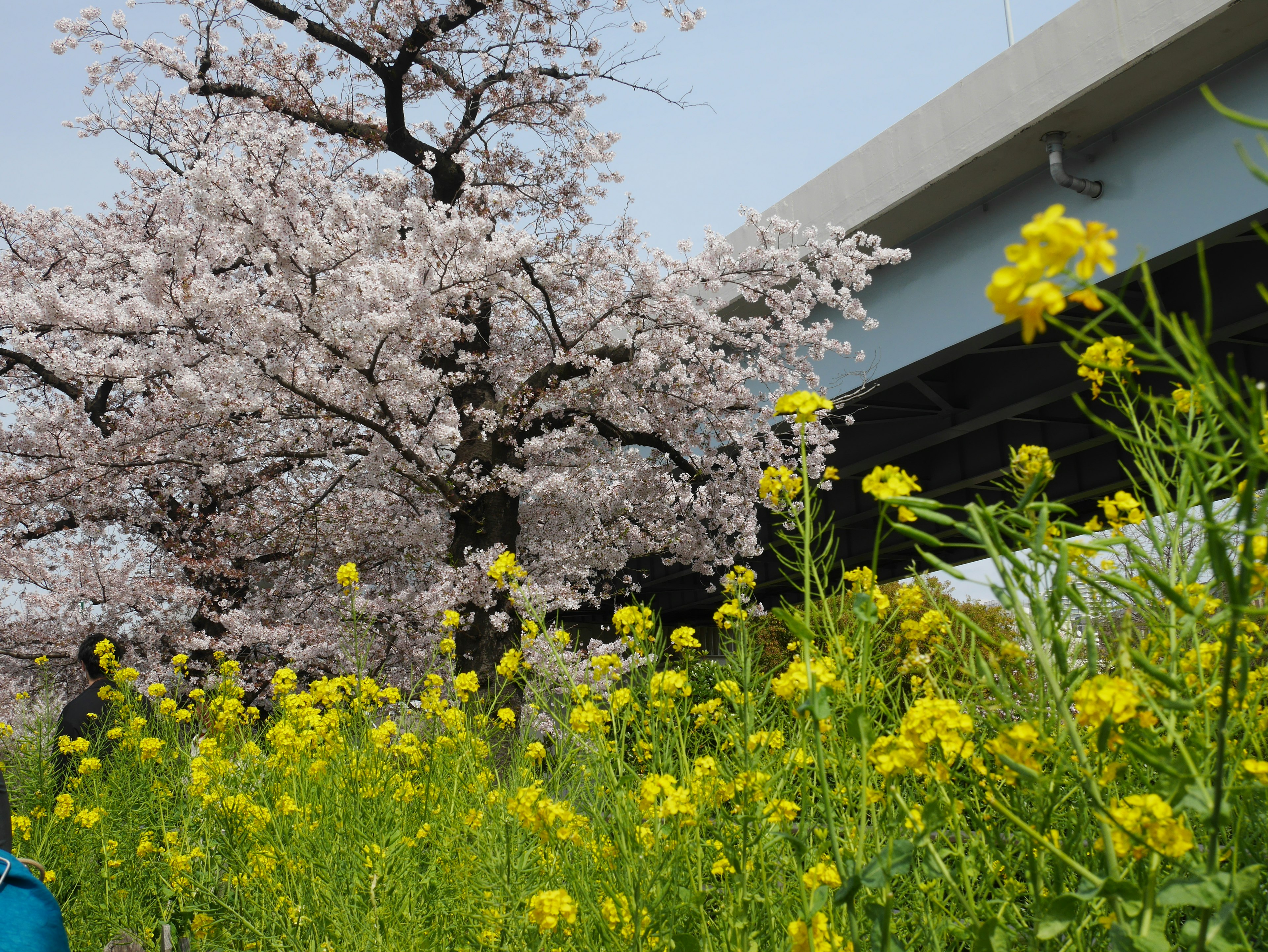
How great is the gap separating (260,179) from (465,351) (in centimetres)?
288

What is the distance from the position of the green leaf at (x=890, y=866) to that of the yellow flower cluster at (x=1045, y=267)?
32.9 inches

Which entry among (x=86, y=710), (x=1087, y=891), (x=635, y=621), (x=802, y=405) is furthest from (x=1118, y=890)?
(x=86, y=710)

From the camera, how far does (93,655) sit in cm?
675

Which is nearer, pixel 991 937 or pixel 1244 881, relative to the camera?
pixel 1244 881

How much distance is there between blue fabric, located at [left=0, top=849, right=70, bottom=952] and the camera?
2.41m

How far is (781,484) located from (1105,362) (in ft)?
2.69

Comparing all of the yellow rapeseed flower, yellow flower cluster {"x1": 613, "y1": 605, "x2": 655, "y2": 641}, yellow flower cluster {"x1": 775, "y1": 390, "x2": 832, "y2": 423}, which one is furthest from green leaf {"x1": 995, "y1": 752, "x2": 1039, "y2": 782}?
yellow flower cluster {"x1": 613, "y1": 605, "x2": 655, "y2": 641}

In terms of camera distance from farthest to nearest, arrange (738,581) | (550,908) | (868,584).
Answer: (738,581) → (868,584) → (550,908)

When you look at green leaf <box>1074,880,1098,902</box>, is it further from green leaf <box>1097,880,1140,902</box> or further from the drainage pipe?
the drainage pipe

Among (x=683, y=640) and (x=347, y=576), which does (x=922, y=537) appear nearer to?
(x=683, y=640)

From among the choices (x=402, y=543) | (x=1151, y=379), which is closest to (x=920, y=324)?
(x=1151, y=379)

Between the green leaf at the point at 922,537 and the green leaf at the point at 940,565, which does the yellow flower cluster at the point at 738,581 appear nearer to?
the green leaf at the point at 940,565

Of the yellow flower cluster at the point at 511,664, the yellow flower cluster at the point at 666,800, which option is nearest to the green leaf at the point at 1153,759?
the yellow flower cluster at the point at 666,800

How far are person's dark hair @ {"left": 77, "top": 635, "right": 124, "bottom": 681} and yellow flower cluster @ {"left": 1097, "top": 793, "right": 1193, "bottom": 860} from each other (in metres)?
7.06
